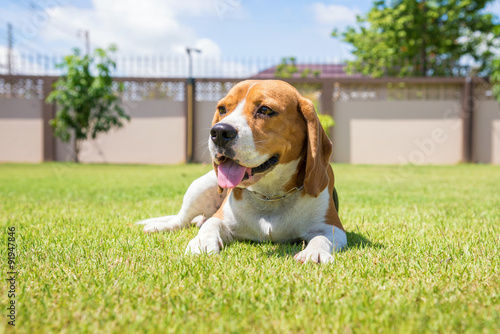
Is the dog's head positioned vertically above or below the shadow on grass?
above

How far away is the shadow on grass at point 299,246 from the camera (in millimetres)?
2691

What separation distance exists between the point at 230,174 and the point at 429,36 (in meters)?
22.9

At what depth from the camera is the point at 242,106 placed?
2.72 meters

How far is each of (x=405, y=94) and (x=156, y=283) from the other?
16.9 m

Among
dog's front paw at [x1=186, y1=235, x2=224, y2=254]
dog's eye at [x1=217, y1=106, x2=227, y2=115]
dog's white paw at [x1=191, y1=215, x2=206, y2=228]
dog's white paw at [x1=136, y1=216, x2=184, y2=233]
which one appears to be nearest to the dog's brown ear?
dog's eye at [x1=217, y1=106, x2=227, y2=115]

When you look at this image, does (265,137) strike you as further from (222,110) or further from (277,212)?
(277,212)

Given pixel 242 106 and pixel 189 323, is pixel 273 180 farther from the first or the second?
pixel 189 323

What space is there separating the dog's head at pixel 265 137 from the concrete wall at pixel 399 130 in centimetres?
1426

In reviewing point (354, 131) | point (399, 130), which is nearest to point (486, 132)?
point (399, 130)

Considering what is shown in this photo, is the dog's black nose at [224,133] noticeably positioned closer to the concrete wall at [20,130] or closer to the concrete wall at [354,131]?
the concrete wall at [354,131]

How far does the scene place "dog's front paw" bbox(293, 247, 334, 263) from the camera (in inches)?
93.8

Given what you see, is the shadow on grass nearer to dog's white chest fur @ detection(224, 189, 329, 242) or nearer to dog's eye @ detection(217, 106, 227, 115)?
dog's white chest fur @ detection(224, 189, 329, 242)

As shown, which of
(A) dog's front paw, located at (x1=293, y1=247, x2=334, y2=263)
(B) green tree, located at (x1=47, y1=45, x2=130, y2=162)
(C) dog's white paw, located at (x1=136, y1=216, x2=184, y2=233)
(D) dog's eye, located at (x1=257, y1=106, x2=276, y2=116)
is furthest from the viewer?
(B) green tree, located at (x1=47, y1=45, x2=130, y2=162)

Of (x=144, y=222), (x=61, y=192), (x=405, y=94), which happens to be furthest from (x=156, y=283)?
(x=405, y=94)
